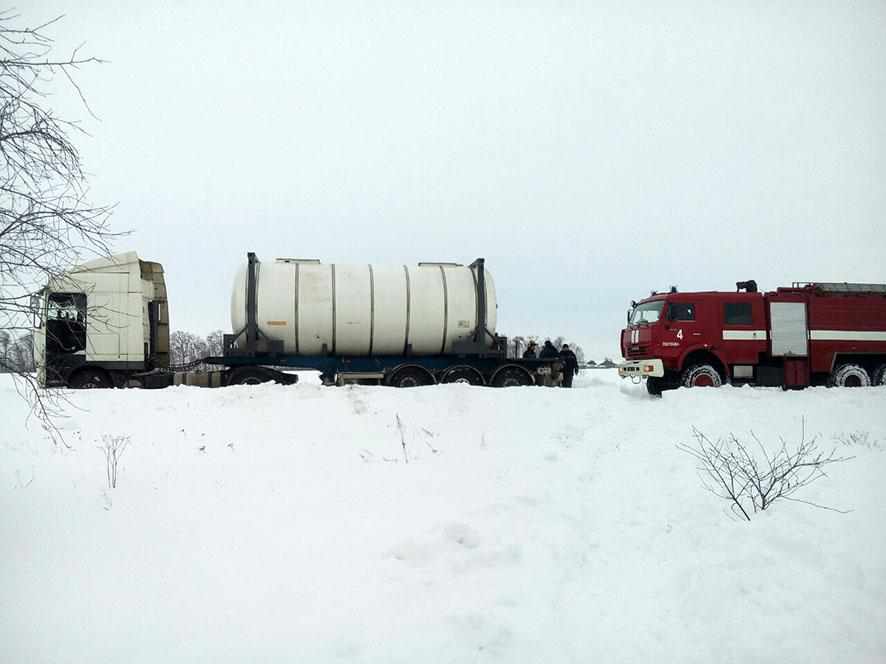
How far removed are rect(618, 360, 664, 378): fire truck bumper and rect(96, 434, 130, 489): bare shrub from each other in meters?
11.9

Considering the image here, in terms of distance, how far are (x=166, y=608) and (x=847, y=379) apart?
58.0ft

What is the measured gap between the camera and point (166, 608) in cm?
387

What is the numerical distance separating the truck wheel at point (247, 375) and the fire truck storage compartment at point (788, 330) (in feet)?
43.7

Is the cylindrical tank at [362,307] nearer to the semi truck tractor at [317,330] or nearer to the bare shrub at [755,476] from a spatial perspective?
the semi truck tractor at [317,330]

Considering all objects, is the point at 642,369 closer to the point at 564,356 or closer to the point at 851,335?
the point at 564,356

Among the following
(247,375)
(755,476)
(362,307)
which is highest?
(362,307)

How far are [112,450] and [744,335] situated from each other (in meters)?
14.7

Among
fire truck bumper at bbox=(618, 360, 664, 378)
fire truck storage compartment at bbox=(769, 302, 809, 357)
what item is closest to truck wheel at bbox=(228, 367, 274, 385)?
fire truck bumper at bbox=(618, 360, 664, 378)

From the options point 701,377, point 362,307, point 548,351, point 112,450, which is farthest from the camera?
point 548,351

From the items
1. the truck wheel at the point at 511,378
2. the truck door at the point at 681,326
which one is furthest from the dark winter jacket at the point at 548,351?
the truck door at the point at 681,326

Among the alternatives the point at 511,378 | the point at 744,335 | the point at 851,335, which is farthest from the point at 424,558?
the point at 851,335

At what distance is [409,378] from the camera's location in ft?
49.3

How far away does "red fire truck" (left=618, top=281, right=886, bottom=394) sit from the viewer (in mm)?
15102

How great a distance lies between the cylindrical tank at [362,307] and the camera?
14508 millimetres
